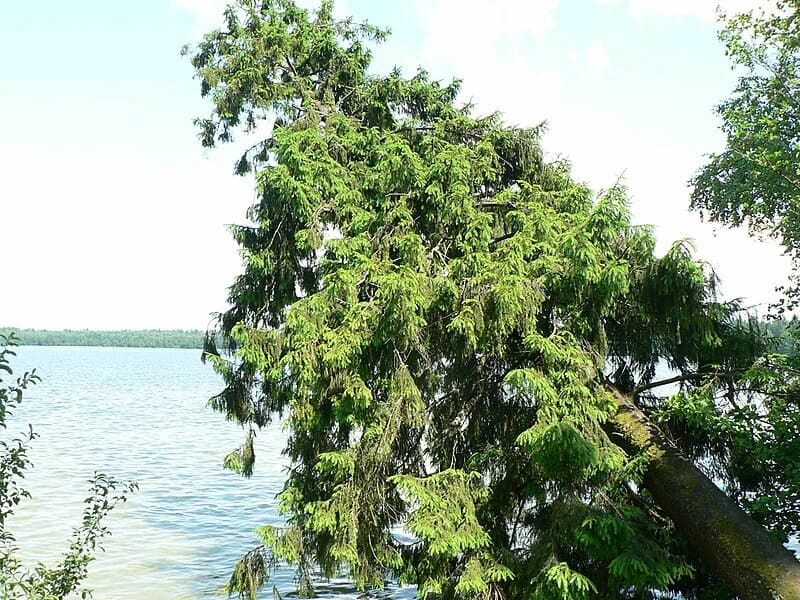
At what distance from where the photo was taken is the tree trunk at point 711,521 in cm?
778

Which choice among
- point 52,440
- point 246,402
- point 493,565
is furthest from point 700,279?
point 52,440

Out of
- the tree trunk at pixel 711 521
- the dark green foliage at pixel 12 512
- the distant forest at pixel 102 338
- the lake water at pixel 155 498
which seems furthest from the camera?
the distant forest at pixel 102 338

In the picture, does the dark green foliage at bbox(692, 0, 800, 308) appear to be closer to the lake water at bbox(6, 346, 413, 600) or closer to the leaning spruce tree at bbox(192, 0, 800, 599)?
the leaning spruce tree at bbox(192, 0, 800, 599)

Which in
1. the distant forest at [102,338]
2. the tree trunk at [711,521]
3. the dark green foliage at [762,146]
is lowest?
the distant forest at [102,338]

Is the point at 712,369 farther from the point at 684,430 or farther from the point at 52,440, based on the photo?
the point at 52,440

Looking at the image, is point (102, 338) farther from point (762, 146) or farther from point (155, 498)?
point (762, 146)

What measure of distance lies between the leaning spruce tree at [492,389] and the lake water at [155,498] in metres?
4.10

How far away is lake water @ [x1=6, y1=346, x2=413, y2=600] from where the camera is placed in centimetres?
1401

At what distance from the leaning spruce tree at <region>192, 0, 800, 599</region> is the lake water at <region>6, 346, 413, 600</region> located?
4.10 meters

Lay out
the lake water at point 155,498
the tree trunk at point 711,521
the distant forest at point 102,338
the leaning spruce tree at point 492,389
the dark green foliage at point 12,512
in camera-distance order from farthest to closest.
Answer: the distant forest at point 102,338 < the lake water at point 155,498 < the leaning spruce tree at point 492,389 < the tree trunk at point 711,521 < the dark green foliage at point 12,512

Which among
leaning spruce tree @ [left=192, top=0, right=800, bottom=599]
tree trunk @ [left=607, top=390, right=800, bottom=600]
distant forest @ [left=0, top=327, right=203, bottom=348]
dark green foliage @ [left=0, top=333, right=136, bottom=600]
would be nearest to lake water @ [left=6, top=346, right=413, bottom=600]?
leaning spruce tree @ [left=192, top=0, right=800, bottom=599]

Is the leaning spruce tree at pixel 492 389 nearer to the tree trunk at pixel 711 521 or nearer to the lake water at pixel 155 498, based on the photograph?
the tree trunk at pixel 711 521

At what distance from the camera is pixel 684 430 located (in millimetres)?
10172

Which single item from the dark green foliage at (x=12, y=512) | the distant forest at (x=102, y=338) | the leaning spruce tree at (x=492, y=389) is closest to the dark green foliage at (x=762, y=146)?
the leaning spruce tree at (x=492, y=389)
